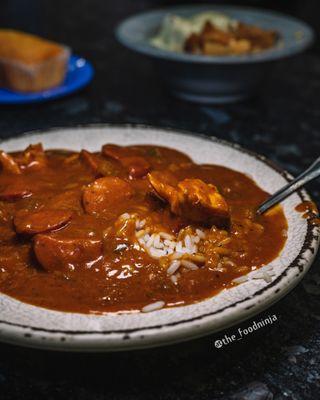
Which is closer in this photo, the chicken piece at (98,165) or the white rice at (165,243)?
the white rice at (165,243)

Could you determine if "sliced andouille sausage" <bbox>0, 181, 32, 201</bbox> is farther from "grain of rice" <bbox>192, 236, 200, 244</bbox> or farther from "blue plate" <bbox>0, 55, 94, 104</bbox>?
"blue plate" <bbox>0, 55, 94, 104</bbox>

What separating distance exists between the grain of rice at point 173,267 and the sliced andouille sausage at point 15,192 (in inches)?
22.2

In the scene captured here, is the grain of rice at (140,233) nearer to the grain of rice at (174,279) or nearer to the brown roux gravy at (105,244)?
the brown roux gravy at (105,244)

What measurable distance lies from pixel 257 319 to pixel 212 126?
1794mm

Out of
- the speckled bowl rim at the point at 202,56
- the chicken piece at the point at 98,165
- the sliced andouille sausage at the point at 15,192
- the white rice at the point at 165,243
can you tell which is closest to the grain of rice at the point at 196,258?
the white rice at the point at 165,243

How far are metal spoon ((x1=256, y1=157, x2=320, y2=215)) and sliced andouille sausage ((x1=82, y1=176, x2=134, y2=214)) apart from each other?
0.46 meters

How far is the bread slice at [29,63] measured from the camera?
342 centimetres

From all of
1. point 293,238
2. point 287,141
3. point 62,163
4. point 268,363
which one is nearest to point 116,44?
point 287,141

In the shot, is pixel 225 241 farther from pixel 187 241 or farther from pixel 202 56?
pixel 202 56

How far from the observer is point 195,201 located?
1.59m

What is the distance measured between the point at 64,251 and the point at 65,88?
2117 mm

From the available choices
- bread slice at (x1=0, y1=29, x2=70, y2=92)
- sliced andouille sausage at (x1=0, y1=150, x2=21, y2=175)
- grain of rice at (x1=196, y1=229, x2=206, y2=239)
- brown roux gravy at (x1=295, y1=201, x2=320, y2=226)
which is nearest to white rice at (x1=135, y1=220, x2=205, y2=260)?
grain of rice at (x1=196, y1=229, x2=206, y2=239)

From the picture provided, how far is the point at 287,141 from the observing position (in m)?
3.00

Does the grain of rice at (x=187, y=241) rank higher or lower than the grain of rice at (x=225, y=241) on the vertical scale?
lower
